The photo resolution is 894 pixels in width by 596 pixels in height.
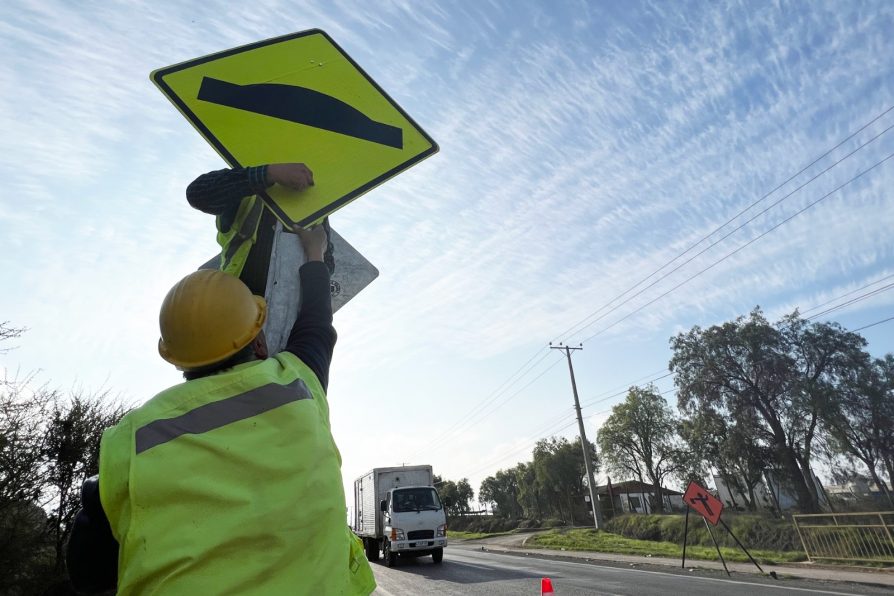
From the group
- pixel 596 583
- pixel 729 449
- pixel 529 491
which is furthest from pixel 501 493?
pixel 596 583

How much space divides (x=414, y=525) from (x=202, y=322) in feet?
54.8

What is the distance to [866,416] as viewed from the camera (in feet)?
86.8

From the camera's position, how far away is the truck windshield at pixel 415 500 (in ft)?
53.2

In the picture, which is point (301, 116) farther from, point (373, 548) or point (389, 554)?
point (373, 548)

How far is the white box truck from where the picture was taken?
15.9 metres

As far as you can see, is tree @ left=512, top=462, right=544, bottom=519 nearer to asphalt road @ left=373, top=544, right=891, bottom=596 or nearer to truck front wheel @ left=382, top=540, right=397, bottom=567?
truck front wheel @ left=382, top=540, right=397, bottom=567

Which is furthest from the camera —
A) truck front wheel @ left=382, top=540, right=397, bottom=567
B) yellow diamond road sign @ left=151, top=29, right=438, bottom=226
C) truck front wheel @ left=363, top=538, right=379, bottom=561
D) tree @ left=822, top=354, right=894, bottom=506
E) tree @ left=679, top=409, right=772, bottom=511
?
tree @ left=679, top=409, right=772, bottom=511

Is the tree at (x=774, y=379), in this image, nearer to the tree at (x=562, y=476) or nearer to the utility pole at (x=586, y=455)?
the utility pole at (x=586, y=455)

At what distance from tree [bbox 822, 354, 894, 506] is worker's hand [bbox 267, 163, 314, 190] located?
34225 mm

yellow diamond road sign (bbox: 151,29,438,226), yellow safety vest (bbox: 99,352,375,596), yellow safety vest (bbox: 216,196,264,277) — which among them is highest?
yellow diamond road sign (bbox: 151,29,438,226)

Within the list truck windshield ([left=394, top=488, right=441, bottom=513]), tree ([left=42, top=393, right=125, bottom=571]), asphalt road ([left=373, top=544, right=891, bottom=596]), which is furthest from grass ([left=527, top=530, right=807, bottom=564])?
tree ([left=42, top=393, right=125, bottom=571])

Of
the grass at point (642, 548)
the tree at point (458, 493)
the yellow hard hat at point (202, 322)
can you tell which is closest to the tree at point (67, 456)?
the yellow hard hat at point (202, 322)

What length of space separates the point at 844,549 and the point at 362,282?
17.8 meters

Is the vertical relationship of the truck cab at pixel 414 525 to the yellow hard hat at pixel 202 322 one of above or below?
below
